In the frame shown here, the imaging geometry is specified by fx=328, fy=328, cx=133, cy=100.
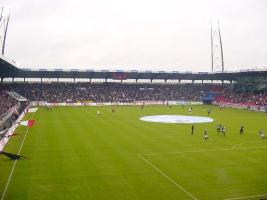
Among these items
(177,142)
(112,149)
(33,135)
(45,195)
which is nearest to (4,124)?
(33,135)

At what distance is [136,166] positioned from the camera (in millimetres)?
25062

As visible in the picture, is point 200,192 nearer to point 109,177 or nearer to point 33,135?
point 109,177

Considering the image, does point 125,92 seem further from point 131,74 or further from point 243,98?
point 243,98

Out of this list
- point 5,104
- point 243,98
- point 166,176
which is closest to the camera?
point 166,176

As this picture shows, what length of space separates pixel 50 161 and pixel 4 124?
17.8m

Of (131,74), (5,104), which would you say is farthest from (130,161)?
(131,74)

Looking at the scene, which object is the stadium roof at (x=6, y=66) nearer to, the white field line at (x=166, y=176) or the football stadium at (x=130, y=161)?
the football stadium at (x=130, y=161)

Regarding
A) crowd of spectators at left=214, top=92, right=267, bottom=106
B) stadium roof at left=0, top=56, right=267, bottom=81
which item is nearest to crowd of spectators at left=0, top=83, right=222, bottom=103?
stadium roof at left=0, top=56, right=267, bottom=81

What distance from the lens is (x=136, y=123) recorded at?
50094 mm

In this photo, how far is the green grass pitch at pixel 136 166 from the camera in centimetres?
1944

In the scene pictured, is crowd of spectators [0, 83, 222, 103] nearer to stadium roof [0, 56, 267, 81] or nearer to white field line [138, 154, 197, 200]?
stadium roof [0, 56, 267, 81]

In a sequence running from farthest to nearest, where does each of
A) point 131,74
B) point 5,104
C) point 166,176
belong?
point 131,74, point 5,104, point 166,176

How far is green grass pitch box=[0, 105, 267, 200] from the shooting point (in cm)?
1944

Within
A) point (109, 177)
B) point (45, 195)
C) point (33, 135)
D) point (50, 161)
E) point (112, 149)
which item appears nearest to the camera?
point (45, 195)
